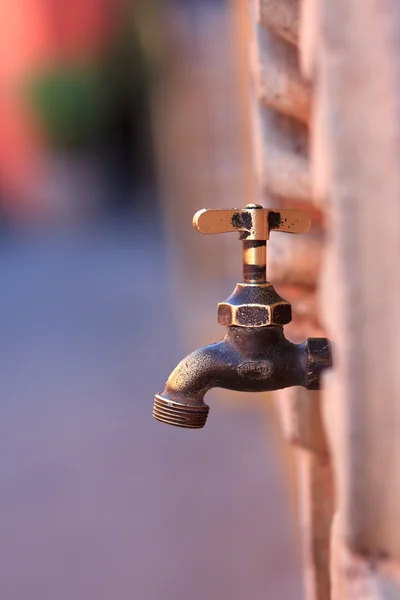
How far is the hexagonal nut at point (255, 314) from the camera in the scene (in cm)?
55

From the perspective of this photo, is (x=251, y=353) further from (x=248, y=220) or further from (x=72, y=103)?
(x=72, y=103)

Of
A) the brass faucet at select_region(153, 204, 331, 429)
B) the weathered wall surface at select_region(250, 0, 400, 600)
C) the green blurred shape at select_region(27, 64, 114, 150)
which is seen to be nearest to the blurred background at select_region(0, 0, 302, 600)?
the weathered wall surface at select_region(250, 0, 400, 600)

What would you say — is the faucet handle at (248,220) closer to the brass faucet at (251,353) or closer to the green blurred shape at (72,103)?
the brass faucet at (251,353)

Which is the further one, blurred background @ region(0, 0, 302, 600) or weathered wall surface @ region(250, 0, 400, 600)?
blurred background @ region(0, 0, 302, 600)

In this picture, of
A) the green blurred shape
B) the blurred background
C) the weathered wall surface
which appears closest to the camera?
the weathered wall surface

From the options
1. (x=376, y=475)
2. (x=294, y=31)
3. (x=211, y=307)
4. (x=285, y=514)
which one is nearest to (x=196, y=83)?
(x=211, y=307)

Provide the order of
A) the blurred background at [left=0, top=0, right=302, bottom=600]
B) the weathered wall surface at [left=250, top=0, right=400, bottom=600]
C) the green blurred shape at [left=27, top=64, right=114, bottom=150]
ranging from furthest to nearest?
the green blurred shape at [left=27, top=64, right=114, bottom=150], the blurred background at [left=0, top=0, right=302, bottom=600], the weathered wall surface at [left=250, top=0, right=400, bottom=600]

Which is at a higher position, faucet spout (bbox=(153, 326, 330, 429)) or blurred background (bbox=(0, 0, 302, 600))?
faucet spout (bbox=(153, 326, 330, 429))

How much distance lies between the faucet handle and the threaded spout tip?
15 centimetres

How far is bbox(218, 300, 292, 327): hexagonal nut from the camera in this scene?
551 mm

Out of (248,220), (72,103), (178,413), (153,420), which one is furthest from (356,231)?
(72,103)

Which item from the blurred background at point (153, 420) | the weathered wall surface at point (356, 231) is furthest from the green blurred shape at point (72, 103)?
the weathered wall surface at point (356, 231)

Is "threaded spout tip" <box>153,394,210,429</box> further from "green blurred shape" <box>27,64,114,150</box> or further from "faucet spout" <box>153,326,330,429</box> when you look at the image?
"green blurred shape" <box>27,64,114,150</box>

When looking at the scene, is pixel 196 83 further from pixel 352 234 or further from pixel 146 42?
pixel 146 42
